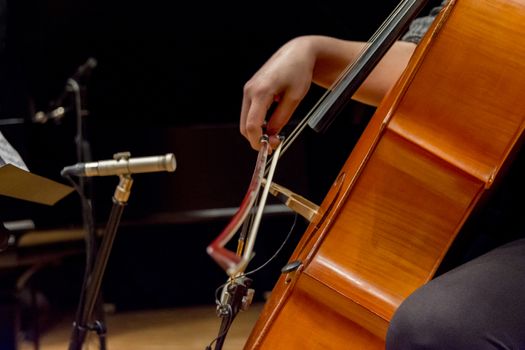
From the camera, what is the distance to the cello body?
906 mm

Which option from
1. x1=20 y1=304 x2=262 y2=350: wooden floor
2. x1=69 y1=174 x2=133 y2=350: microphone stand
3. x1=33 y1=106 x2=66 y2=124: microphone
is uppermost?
x1=69 y1=174 x2=133 y2=350: microphone stand

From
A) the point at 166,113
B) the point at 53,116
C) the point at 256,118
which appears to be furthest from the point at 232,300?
the point at 166,113

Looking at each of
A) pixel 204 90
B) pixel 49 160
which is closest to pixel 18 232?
pixel 49 160

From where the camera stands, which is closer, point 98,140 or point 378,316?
point 378,316

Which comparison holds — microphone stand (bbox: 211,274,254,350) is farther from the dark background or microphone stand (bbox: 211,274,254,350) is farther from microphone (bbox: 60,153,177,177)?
the dark background

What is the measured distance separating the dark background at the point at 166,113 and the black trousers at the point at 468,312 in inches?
66.8

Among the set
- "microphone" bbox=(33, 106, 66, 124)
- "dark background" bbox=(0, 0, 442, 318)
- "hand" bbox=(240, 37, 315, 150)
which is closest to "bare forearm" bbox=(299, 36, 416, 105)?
"hand" bbox=(240, 37, 315, 150)

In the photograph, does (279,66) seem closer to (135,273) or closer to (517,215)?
(517,215)

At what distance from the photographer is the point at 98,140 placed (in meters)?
2.47

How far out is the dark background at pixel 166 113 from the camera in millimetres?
2508

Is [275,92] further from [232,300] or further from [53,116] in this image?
[53,116]

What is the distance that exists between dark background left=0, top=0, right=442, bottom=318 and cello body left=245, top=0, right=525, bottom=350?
5.05 ft

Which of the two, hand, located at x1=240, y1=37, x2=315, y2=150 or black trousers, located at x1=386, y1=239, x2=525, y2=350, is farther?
hand, located at x1=240, y1=37, x2=315, y2=150

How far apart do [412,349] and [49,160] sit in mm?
1870
